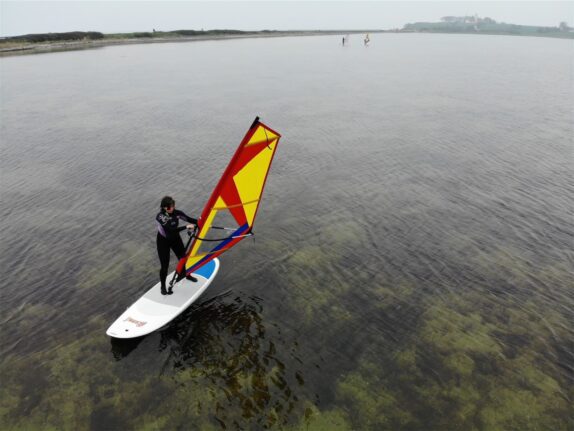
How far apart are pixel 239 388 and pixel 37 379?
4734 millimetres

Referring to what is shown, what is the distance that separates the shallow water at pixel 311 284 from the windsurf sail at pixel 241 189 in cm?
156

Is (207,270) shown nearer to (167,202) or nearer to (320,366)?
(167,202)

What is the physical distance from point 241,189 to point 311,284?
3870mm

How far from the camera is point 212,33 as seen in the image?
15838 centimetres

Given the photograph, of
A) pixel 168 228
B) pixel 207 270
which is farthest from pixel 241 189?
pixel 207 270

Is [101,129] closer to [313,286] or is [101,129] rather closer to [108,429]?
[313,286]

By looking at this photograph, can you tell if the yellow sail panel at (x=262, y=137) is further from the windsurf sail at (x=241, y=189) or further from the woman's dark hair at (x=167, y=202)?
the woman's dark hair at (x=167, y=202)

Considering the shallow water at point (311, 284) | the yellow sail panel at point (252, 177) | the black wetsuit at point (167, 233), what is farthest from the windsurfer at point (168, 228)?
the shallow water at point (311, 284)

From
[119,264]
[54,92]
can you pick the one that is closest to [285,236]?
[119,264]

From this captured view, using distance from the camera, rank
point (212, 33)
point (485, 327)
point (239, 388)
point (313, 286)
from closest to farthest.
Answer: point (239, 388), point (485, 327), point (313, 286), point (212, 33)

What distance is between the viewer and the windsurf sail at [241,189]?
10133mm

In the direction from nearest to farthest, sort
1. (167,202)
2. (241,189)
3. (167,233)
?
(167,202)
(167,233)
(241,189)

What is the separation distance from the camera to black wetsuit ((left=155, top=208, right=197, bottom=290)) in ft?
32.6

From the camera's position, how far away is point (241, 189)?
10891 millimetres
